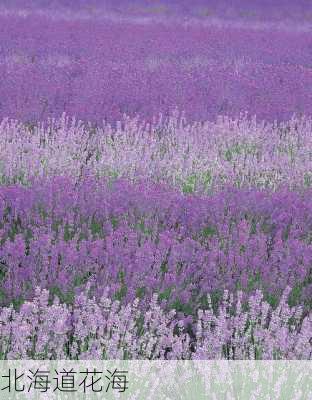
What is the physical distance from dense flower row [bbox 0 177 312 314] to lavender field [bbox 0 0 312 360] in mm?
13

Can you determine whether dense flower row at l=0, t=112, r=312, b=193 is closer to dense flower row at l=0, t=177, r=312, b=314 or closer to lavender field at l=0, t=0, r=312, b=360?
lavender field at l=0, t=0, r=312, b=360

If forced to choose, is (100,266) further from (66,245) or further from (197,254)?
(197,254)

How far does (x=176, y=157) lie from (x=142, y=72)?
10.8 ft

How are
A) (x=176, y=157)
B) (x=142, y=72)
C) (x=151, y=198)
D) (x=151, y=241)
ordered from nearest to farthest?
(x=151, y=241), (x=151, y=198), (x=176, y=157), (x=142, y=72)

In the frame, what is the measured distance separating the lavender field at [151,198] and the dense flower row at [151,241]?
1cm

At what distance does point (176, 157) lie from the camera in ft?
18.9

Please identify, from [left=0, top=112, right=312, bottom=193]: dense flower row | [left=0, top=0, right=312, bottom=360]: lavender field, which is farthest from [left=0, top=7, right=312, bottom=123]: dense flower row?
[left=0, top=112, right=312, bottom=193]: dense flower row

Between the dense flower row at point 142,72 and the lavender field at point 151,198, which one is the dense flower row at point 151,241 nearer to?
the lavender field at point 151,198

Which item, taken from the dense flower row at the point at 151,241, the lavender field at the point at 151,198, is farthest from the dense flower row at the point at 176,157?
the dense flower row at the point at 151,241

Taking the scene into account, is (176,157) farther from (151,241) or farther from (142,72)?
(142,72)

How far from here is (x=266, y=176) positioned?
5.76m

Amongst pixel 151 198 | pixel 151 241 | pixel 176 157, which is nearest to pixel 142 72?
pixel 176 157

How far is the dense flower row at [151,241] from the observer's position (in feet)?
12.0

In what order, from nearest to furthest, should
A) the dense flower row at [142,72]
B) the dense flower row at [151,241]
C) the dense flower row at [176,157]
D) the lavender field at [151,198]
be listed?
the lavender field at [151,198], the dense flower row at [151,241], the dense flower row at [176,157], the dense flower row at [142,72]
